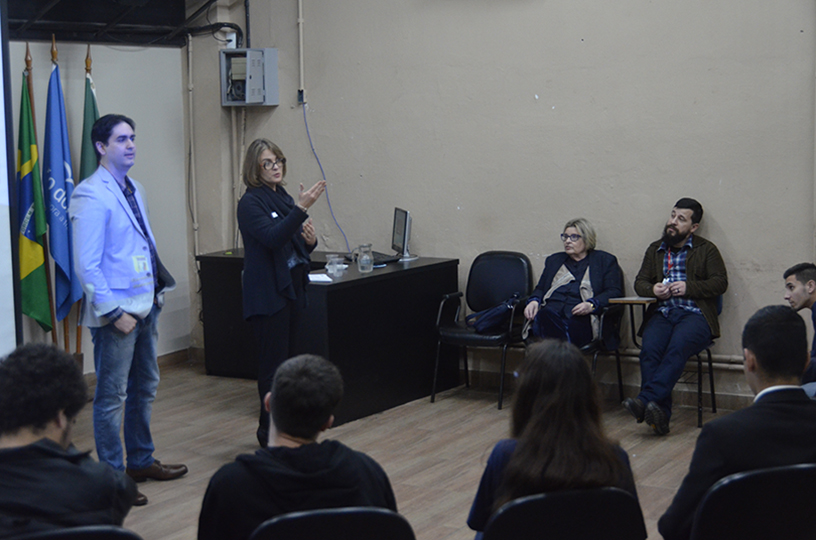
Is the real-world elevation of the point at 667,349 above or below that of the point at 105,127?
below

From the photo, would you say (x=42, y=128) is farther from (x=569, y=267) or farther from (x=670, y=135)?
(x=670, y=135)

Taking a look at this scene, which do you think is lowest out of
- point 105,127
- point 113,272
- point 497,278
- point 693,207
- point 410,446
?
point 410,446

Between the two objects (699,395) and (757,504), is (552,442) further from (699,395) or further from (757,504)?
(699,395)

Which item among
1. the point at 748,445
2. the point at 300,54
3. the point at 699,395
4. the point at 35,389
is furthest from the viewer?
the point at 300,54

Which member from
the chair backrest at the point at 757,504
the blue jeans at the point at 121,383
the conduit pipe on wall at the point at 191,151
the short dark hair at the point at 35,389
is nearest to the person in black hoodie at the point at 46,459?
the short dark hair at the point at 35,389

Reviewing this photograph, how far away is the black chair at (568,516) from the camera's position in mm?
1623

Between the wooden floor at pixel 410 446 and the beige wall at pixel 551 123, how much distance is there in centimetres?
95

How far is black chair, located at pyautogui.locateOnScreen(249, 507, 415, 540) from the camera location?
1.53 metres

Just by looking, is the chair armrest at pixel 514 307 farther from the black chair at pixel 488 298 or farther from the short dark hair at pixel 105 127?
the short dark hair at pixel 105 127

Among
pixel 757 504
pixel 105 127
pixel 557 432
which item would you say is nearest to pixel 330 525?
pixel 557 432

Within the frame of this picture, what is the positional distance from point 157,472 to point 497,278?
96.3 inches

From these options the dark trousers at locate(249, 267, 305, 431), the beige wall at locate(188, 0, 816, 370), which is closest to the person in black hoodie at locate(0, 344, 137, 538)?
the dark trousers at locate(249, 267, 305, 431)

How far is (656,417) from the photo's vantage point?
4.27 meters

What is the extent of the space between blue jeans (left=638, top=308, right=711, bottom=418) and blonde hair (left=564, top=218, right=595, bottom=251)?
1.96 feet
